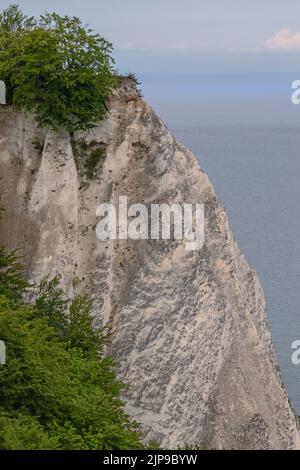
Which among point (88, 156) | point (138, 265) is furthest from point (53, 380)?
point (88, 156)

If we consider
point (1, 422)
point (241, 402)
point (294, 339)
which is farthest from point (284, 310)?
point (1, 422)

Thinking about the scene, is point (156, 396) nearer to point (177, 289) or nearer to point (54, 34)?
point (177, 289)

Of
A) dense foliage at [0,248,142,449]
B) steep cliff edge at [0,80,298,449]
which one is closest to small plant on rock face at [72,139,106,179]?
steep cliff edge at [0,80,298,449]

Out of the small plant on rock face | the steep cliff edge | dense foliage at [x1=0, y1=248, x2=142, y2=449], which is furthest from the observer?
the small plant on rock face

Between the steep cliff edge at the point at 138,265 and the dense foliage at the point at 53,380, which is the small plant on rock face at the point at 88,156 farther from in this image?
the dense foliage at the point at 53,380

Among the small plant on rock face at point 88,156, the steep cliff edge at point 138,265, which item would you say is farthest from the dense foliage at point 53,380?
the small plant on rock face at point 88,156

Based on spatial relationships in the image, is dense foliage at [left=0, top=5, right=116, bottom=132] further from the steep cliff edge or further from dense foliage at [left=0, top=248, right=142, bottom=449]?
dense foliage at [left=0, top=248, right=142, bottom=449]
